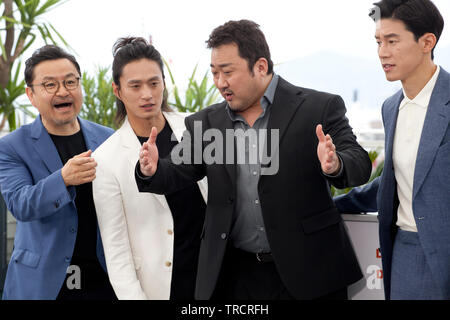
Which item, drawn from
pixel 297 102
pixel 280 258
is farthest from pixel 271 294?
pixel 297 102

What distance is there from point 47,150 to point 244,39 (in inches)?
37.4

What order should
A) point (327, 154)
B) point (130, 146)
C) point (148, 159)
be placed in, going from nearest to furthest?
1. point (327, 154)
2. point (148, 159)
3. point (130, 146)

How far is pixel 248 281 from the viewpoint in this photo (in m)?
1.91

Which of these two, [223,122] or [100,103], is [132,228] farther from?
[100,103]

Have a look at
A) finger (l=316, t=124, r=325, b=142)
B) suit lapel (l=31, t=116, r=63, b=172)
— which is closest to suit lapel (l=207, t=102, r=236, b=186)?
finger (l=316, t=124, r=325, b=142)

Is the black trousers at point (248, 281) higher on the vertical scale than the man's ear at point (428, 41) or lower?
lower

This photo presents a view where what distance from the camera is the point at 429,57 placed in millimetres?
1755

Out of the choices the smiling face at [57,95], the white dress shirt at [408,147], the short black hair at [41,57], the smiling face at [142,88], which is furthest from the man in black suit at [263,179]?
the short black hair at [41,57]

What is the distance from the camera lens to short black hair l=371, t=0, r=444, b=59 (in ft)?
5.66

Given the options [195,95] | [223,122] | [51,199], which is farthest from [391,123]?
[195,95]

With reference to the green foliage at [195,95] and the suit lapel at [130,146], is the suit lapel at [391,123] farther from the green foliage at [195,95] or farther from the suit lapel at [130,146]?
the green foliage at [195,95]

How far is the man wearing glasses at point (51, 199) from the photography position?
213 centimetres

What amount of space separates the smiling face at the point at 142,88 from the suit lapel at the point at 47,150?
0.39 m

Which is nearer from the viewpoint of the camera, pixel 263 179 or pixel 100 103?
pixel 263 179
